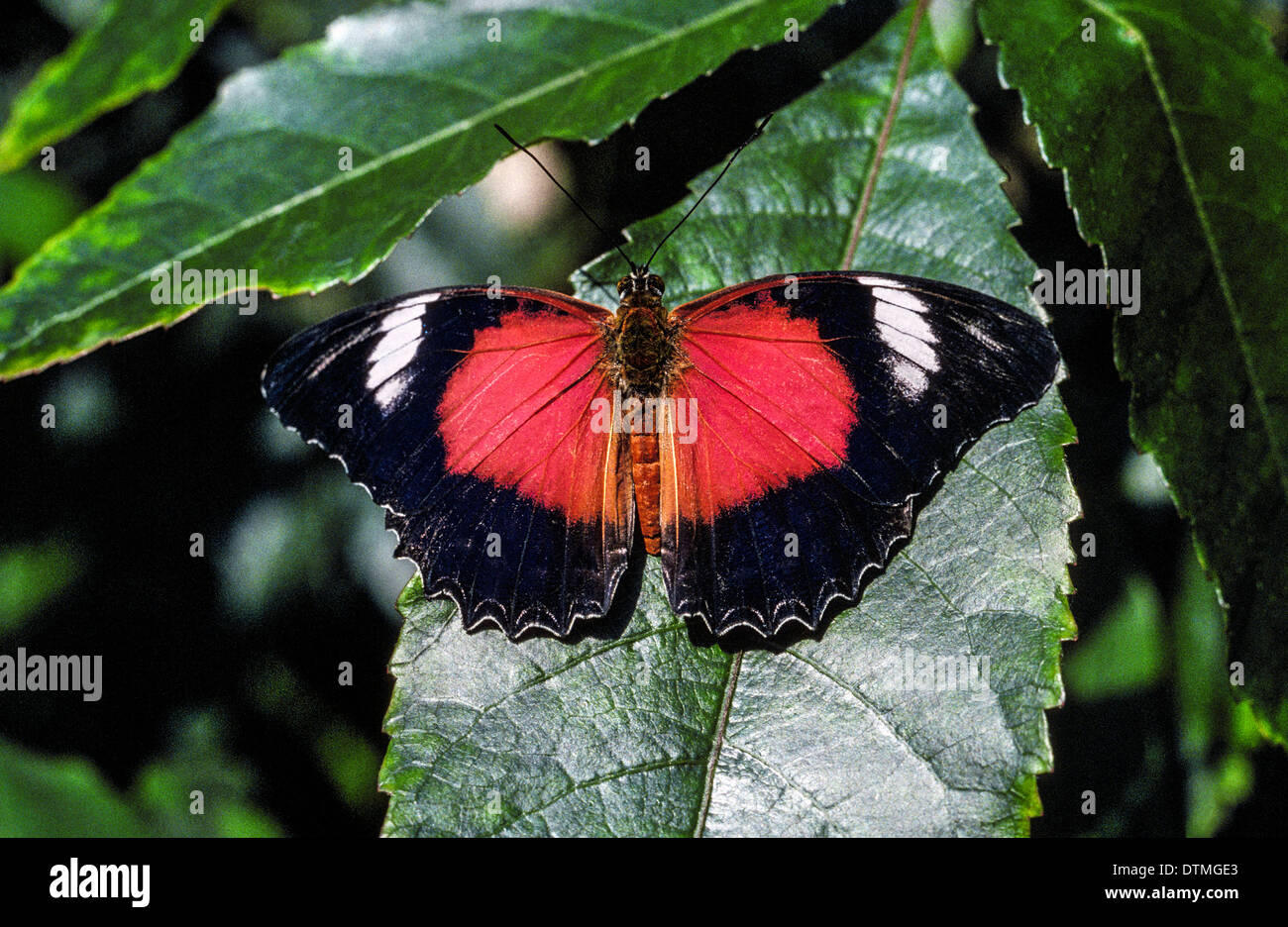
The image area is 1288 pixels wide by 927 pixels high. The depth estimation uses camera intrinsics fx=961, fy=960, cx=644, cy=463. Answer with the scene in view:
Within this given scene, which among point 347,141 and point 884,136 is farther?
point 884,136

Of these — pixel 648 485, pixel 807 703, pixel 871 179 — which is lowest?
pixel 807 703

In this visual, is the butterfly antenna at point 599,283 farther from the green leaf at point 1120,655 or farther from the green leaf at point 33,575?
the green leaf at point 33,575

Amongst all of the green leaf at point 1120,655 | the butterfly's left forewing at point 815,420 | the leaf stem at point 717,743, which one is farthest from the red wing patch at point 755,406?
the green leaf at point 1120,655

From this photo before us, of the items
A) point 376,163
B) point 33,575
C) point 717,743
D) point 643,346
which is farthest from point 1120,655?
point 33,575

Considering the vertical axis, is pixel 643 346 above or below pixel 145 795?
above

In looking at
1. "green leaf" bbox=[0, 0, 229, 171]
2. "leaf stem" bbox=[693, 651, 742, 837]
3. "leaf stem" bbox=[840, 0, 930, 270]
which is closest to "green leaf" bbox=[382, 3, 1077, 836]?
"leaf stem" bbox=[693, 651, 742, 837]

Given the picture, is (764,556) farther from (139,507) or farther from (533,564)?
(139,507)

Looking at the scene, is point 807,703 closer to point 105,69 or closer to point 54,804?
point 54,804
